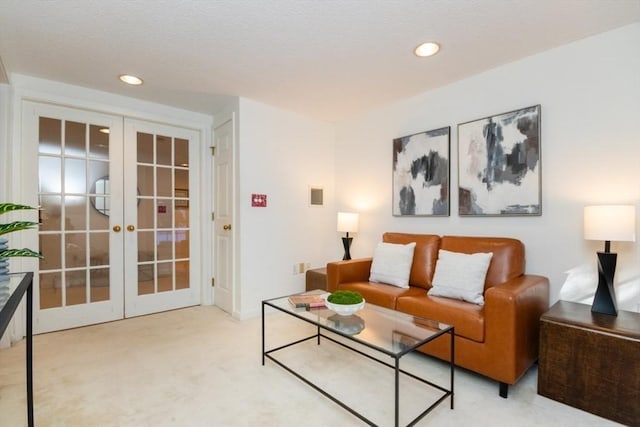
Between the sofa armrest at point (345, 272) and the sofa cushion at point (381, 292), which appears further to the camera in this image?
the sofa armrest at point (345, 272)

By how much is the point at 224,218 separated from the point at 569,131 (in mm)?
3125

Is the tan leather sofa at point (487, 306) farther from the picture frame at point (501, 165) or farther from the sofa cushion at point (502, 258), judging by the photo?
the picture frame at point (501, 165)

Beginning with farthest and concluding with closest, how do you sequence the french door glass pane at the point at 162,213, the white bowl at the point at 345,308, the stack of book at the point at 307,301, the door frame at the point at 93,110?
the french door glass pane at the point at 162,213 < the door frame at the point at 93,110 < the stack of book at the point at 307,301 < the white bowl at the point at 345,308

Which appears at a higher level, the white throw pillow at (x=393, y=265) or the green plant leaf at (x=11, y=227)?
the green plant leaf at (x=11, y=227)

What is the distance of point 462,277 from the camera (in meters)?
2.20

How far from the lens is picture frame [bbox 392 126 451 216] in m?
2.85

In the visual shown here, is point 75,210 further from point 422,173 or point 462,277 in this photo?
point 462,277

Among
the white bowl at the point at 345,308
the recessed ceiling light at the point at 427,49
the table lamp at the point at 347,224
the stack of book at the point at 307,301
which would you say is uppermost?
the recessed ceiling light at the point at 427,49

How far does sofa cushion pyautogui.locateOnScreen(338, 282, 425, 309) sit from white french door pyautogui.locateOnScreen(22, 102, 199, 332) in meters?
2.02

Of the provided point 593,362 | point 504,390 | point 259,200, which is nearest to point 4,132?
point 259,200

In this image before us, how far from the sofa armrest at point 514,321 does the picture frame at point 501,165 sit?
723 mm

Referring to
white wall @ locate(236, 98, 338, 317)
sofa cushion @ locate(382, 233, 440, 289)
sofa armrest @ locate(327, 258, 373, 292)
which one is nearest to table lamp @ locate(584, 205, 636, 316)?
sofa cushion @ locate(382, 233, 440, 289)

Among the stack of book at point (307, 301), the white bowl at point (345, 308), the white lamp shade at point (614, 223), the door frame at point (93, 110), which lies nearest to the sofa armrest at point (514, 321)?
the white lamp shade at point (614, 223)

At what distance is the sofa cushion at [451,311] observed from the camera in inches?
73.5
